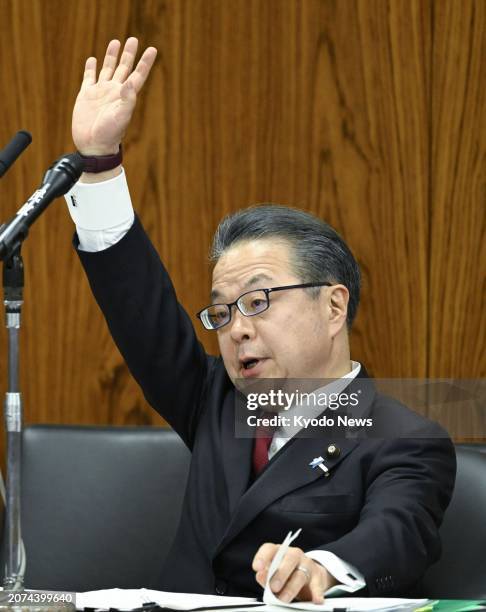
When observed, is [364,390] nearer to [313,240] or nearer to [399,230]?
[313,240]

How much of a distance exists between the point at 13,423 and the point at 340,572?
536 millimetres

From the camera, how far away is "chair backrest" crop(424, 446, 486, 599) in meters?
1.92

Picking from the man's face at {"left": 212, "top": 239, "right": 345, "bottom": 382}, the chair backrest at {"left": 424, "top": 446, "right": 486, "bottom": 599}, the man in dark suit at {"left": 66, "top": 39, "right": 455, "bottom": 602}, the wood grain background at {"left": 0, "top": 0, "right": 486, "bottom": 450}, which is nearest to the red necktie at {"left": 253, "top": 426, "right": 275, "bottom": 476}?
the man in dark suit at {"left": 66, "top": 39, "right": 455, "bottom": 602}

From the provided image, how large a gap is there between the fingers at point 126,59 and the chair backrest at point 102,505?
785mm

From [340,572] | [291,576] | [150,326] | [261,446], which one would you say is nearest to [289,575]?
[291,576]

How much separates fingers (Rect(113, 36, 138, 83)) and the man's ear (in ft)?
1.84

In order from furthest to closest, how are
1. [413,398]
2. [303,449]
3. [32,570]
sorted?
[413,398] < [32,570] < [303,449]

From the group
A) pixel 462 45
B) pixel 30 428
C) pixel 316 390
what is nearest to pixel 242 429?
pixel 316 390

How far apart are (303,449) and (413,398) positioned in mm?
679

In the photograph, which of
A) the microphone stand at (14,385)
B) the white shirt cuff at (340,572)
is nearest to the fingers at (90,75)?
the microphone stand at (14,385)

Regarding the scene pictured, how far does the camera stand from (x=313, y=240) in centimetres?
196

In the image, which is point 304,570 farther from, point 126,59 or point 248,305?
point 126,59

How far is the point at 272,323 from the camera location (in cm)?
188

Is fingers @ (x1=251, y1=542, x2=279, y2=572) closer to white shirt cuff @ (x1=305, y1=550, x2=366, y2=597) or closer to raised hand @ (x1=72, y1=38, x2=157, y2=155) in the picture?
white shirt cuff @ (x1=305, y1=550, x2=366, y2=597)
